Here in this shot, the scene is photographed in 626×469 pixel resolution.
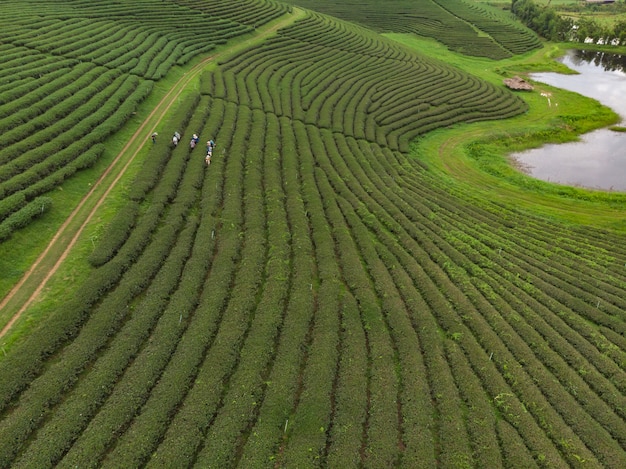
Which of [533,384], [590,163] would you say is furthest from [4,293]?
[590,163]

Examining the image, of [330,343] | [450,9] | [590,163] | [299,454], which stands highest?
[450,9]

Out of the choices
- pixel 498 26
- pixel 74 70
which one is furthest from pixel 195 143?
pixel 498 26

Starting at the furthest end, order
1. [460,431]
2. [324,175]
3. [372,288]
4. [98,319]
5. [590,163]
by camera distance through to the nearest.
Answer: [590,163] < [324,175] < [372,288] < [98,319] < [460,431]

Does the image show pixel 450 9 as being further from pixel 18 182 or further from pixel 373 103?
pixel 18 182

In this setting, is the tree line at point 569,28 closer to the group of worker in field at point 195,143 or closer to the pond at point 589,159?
the pond at point 589,159

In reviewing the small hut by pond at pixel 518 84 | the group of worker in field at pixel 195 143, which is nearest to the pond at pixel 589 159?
the small hut by pond at pixel 518 84
